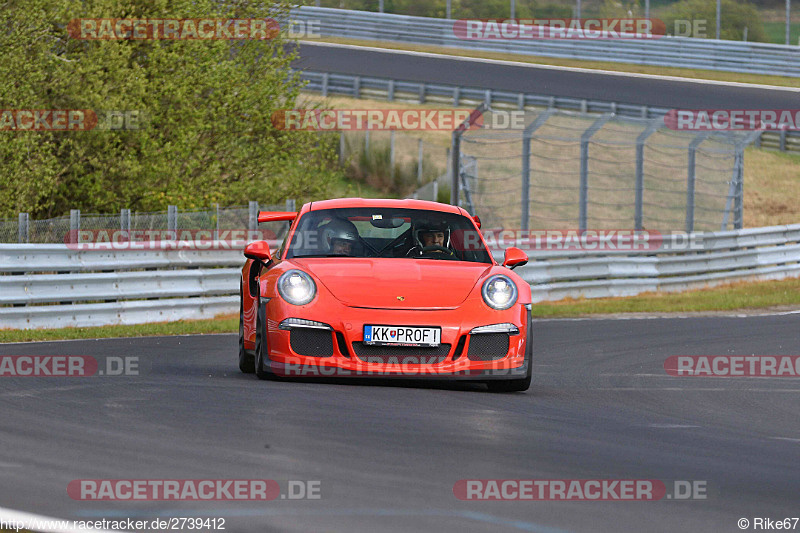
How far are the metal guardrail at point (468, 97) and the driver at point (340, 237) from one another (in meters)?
24.2

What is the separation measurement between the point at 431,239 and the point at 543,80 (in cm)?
2908

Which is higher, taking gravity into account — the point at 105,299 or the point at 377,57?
the point at 377,57

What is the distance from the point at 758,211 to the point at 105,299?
72.4 ft

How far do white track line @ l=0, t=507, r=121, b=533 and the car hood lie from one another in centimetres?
384

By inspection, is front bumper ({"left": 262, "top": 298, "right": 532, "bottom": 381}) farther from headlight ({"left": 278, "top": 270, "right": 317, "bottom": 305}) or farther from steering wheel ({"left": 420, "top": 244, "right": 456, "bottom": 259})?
steering wheel ({"left": 420, "top": 244, "right": 456, "bottom": 259})

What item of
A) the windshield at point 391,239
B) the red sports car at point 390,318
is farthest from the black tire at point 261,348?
the windshield at point 391,239

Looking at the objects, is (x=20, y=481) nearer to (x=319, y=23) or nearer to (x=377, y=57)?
(x=377, y=57)

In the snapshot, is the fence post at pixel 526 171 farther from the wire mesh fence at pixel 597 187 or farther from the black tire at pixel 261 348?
the black tire at pixel 261 348

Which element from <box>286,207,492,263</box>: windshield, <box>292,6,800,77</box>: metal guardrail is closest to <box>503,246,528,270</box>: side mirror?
<box>286,207,492,263</box>: windshield

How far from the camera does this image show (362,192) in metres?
33.2

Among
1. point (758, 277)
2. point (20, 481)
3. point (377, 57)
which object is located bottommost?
point (758, 277)

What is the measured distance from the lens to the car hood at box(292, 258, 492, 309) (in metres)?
8.34

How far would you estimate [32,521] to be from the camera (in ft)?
14.9

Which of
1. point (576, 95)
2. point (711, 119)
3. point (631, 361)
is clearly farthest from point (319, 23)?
point (631, 361)
